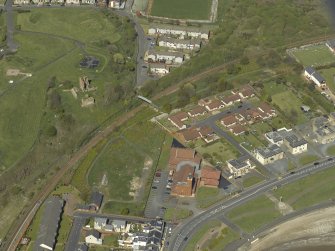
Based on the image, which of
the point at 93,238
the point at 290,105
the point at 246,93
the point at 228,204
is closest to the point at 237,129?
the point at 246,93

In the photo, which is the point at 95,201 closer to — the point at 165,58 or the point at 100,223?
the point at 100,223

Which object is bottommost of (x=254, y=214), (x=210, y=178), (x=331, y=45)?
(x=254, y=214)

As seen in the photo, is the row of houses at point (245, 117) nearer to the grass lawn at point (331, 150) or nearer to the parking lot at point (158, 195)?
the grass lawn at point (331, 150)

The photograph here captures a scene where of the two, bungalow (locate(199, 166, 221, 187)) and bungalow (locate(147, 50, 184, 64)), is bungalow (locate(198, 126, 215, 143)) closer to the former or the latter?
bungalow (locate(199, 166, 221, 187))

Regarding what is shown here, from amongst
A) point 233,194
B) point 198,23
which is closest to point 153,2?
point 198,23

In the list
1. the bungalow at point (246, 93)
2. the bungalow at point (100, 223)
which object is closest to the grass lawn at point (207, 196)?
the bungalow at point (100, 223)

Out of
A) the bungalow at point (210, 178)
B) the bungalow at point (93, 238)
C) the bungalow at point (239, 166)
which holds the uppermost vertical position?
the bungalow at point (239, 166)
